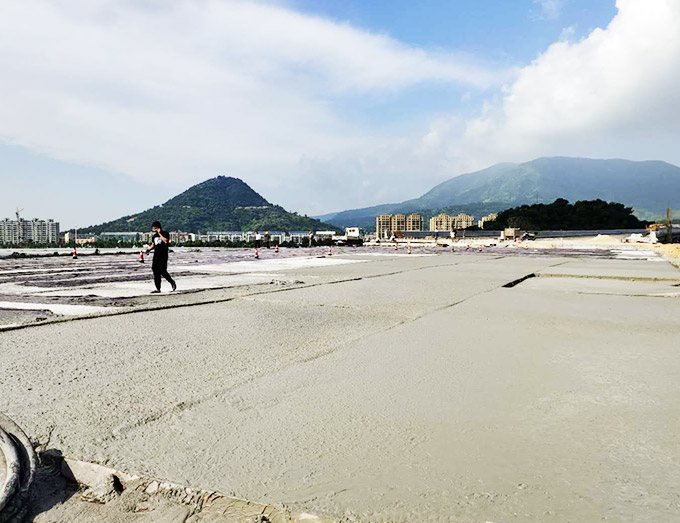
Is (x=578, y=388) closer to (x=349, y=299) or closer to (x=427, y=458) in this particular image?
(x=427, y=458)

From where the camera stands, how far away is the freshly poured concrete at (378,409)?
2.72 m

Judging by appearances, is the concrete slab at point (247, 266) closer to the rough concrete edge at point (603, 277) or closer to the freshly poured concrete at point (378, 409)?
the rough concrete edge at point (603, 277)

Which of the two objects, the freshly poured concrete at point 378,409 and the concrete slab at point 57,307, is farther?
the concrete slab at point 57,307

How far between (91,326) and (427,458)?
567 centimetres

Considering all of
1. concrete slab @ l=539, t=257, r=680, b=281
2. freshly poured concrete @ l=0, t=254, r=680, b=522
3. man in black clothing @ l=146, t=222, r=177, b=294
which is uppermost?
man in black clothing @ l=146, t=222, r=177, b=294

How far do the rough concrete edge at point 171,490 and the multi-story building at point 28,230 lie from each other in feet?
527

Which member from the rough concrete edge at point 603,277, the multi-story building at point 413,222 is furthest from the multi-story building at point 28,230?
the rough concrete edge at point 603,277

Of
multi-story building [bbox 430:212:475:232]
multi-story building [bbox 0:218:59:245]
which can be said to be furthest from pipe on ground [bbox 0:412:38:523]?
multi-story building [bbox 430:212:475:232]

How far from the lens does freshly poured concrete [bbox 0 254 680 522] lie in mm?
2717

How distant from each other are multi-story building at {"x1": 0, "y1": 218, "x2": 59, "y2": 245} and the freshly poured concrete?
158 metres

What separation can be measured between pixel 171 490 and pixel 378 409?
167 centimetres

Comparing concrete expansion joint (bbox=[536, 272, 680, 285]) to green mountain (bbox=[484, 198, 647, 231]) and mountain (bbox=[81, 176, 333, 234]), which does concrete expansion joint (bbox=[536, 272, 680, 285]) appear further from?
mountain (bbox=[81, 176, 333, 234])

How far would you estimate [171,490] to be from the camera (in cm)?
275

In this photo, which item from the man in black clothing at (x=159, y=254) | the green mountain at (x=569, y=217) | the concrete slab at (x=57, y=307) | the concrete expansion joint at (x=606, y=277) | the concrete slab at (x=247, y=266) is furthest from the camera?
the green mountain at (x=569, y=217)
